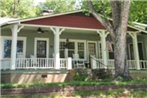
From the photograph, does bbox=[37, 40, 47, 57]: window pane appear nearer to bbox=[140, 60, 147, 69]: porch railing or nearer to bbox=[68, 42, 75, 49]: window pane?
bbox=[68, 42, 75, 49]: window pane

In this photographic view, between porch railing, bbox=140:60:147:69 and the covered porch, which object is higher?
the covered porch

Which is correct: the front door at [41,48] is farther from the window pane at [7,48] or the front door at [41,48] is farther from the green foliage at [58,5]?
the green foliage at [58,5]

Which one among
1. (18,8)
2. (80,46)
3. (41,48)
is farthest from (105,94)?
(18,8)

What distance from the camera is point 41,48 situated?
20.0 meters

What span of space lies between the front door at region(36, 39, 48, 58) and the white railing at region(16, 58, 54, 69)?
1733 millimetres

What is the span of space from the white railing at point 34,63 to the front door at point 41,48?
68.2 inches

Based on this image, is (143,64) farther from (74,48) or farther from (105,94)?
(105,94)

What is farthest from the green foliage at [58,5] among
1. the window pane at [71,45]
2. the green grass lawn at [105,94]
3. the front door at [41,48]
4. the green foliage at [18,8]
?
the green grass lawn at [105,94]

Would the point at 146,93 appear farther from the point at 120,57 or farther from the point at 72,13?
Result: the point at 72,13

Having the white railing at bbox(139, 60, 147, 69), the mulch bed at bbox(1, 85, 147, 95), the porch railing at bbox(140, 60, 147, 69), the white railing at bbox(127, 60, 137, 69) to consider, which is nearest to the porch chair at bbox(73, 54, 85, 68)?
the white railing at bbox(127, 60, 137, 69)

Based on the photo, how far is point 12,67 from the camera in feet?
52.4

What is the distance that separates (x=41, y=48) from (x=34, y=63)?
2.72m

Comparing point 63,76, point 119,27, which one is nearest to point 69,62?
point 63,76

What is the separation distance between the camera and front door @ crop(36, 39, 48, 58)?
65.2 ft
